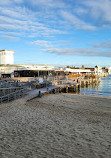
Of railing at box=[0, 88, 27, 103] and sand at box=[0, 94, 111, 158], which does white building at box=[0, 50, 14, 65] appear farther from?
sand at box=[0, 94, 111, 158]

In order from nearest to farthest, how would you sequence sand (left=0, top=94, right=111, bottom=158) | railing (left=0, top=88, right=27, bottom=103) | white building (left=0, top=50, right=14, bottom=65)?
sand (left=0, top=94, right=111, bottom=158) < railing (left=0, top=88, right=27, bottom=103) < white building (left=0, top=50, right=14, bottom=65)

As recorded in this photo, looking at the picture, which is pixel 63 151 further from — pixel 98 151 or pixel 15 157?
pixel 15 157

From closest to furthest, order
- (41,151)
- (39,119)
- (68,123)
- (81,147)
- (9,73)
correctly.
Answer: (41,151), (81,147), (68,123), (39,119), (9,73)

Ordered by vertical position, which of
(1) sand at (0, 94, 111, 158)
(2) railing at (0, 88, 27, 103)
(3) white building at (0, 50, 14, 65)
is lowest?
(1) sand at (0, 94, 111, 158)

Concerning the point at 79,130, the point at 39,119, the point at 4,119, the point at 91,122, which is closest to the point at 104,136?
the point at 79,130

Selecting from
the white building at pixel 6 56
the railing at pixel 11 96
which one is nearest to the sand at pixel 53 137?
the railing at pixel 11 96

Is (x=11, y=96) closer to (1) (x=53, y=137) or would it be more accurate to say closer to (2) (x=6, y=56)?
(1) (x=53, y=137)

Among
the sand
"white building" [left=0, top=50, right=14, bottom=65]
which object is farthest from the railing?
"white building" [left=0, top=50, right=14, bottom=65]

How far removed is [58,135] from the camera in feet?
25.9

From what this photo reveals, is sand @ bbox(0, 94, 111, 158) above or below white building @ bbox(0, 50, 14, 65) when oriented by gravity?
below

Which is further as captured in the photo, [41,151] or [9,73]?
[9,73]

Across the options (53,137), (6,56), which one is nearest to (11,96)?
(53,137)

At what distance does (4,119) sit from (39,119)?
8.02ft

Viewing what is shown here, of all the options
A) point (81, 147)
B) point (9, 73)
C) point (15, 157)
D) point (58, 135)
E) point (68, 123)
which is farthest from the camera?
point (9, 73)
